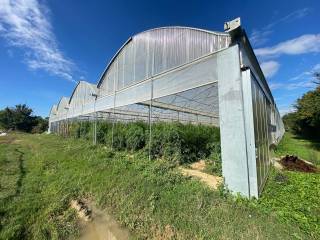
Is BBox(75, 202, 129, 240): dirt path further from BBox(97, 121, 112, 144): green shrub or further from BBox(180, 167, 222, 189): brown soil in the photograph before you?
BBox(97, 121, 112, 144): green shrub

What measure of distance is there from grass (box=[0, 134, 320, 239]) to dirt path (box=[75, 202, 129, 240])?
→ 120 millimetres

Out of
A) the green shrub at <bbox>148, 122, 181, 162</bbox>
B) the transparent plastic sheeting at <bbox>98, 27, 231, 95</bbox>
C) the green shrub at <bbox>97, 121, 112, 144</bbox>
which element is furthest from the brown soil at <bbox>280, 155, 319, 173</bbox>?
the green shrub at <bbox>97, 121, 112, 144</bbox>

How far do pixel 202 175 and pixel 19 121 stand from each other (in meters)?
42.6

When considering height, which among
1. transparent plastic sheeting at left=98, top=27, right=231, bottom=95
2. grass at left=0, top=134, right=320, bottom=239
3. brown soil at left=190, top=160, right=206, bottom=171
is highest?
transparent plastic sheeting at left=98, top=27, right=231, bottom=95

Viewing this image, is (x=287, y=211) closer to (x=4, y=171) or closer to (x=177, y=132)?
(x=177, y=132)

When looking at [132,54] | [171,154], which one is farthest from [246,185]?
[132,54]

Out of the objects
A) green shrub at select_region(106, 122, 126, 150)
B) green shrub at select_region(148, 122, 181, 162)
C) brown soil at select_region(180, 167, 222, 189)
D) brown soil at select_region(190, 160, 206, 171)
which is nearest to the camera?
brown soil at select_region(180, 167, 222, 189)

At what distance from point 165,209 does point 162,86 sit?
4296 millimetres

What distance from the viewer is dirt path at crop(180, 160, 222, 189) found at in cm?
487

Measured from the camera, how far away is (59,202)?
12.9ft

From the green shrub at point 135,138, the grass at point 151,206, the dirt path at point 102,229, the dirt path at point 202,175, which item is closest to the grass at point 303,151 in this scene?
the grass at point 151,206

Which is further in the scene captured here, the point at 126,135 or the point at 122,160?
the point at 126,135

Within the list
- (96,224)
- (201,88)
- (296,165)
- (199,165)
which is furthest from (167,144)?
(296,165)

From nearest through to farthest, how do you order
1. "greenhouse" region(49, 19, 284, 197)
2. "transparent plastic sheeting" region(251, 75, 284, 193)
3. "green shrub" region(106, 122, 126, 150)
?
1. "greenhouse" region(49, 19, 284, 197)
2. "transparent plastic sheeting" region(251, 75, 284, 193)
3. "green shrub" region(106, 122, 126, 150)
